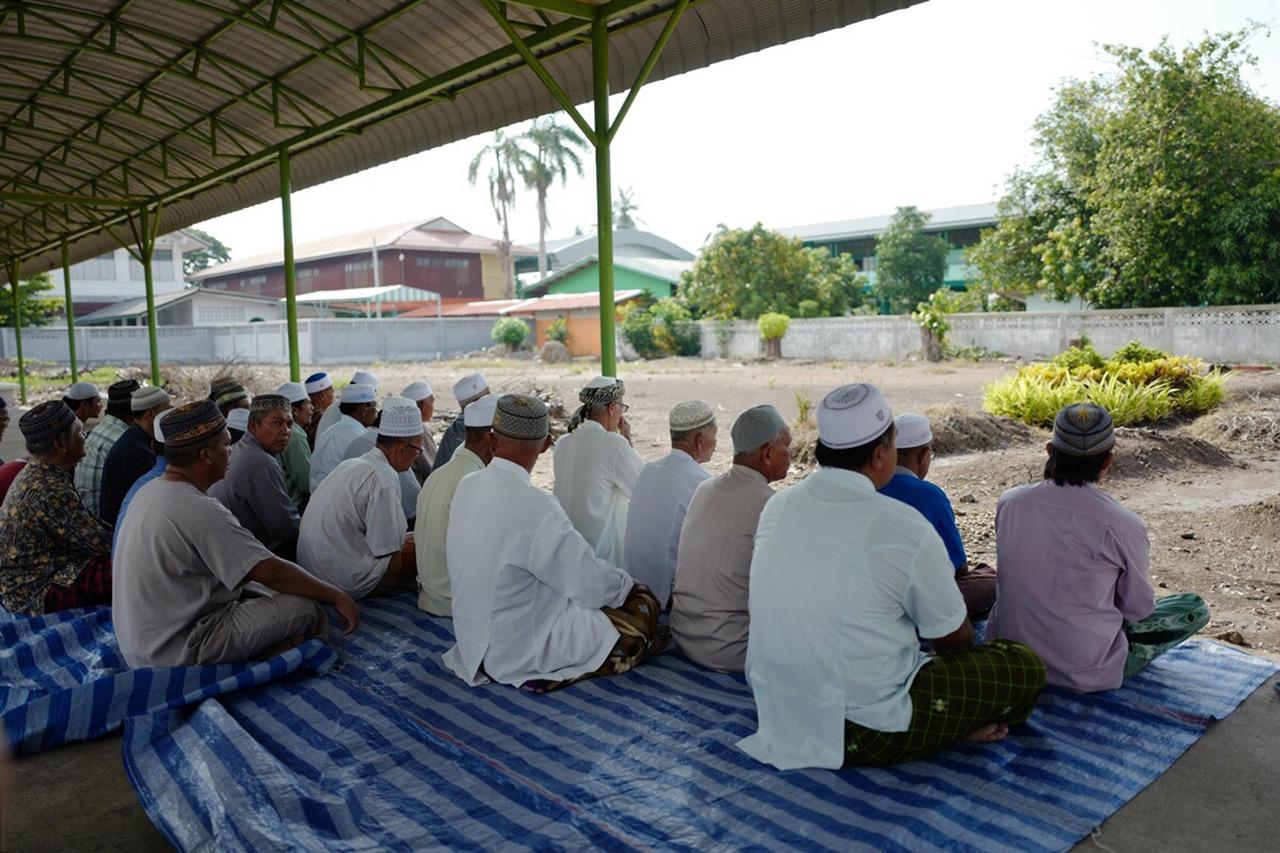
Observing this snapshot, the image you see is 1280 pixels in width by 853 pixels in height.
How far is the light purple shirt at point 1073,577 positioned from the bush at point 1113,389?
25.0ft

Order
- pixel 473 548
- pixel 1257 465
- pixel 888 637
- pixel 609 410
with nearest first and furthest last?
pixel 888 637, pixel 473 548, pixel 609 410, pixel 1257 465

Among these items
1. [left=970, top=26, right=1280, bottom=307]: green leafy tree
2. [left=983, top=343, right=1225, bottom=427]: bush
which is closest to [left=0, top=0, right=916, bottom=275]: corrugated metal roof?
[left=983, top=343, right=1225, bottom=427]: bush

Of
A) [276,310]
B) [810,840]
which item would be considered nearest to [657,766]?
[810,840]

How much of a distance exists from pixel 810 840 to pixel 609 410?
243 cm

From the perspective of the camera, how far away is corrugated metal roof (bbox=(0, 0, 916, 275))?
549 cm

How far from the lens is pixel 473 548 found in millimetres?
3336

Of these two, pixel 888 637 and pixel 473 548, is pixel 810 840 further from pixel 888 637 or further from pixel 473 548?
pixel 473 548

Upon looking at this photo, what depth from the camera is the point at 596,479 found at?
13.8ft

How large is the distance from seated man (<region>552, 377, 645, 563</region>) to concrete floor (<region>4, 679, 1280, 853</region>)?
1.96 m

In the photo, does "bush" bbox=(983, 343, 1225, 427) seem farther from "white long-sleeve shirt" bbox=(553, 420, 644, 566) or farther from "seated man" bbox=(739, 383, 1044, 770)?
"seated man" bbox=(739, 383, 1044, 770)

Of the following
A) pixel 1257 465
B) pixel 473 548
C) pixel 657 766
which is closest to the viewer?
pixel 657 766

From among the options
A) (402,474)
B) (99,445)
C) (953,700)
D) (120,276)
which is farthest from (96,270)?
(953,700)

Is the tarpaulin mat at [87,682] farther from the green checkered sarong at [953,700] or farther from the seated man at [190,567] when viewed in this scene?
the green checkered sarong at [953,700]

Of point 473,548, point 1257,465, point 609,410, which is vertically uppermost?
point 609,410
